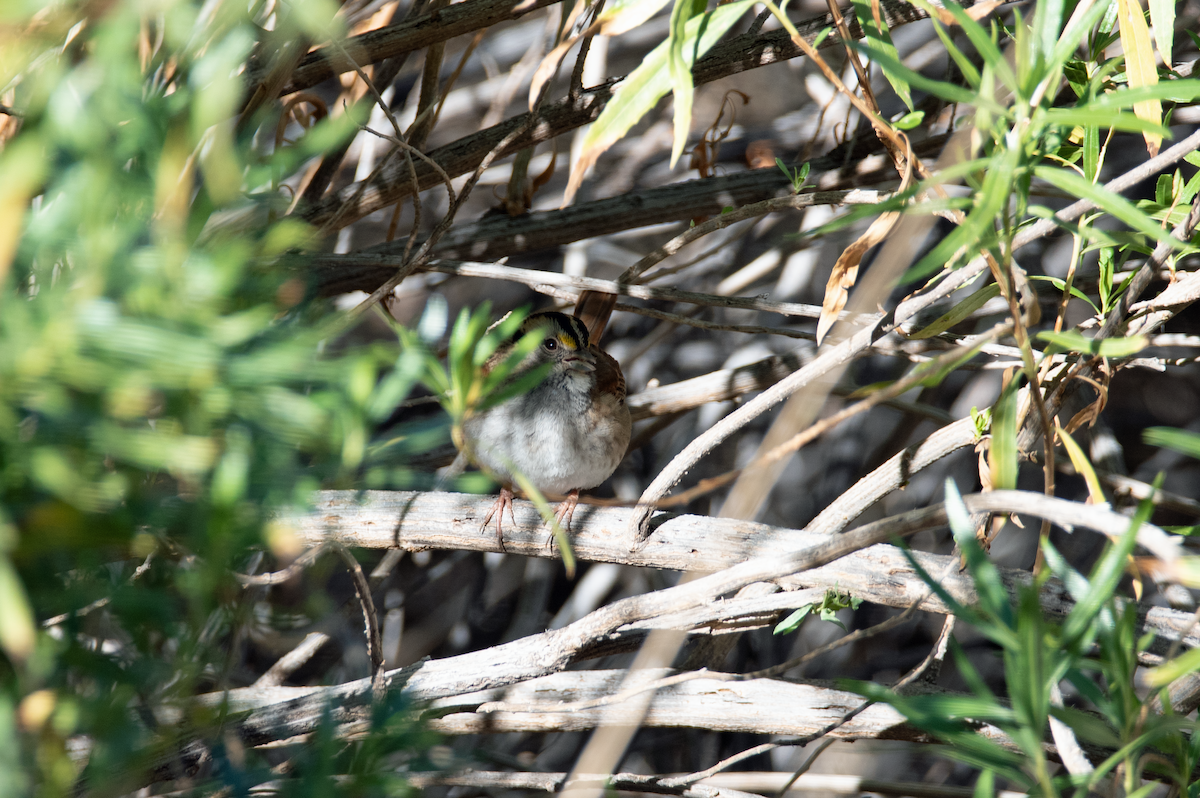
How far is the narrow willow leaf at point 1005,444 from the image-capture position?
1280 mm

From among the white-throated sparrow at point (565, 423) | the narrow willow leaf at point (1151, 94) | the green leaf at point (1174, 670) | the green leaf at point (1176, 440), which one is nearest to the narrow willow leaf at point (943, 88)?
the narrow willow leaf at point (1151, 94)

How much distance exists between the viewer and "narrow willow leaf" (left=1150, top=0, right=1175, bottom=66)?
4.52ft

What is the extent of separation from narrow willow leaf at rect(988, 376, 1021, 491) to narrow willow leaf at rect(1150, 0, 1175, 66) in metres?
0.63

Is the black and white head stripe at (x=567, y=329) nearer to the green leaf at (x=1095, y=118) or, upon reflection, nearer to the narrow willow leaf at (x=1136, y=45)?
the narrow willow leaf at (x=1136, y=45)

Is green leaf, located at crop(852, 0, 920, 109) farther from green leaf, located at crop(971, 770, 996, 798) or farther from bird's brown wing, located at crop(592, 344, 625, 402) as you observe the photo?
bird's brown wing, located at crop(592, 344, 625, 402)

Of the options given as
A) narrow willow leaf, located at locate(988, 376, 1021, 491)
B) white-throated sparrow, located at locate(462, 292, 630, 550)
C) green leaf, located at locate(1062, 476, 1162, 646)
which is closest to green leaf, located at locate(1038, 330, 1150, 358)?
narrow willow leaf, located at locate(988, 376, 1021, 491)

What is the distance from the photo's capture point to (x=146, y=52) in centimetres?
193

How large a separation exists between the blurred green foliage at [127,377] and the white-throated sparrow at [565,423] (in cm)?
198

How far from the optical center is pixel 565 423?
2.77 metres

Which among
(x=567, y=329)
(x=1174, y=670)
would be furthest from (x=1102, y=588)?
(x=567, y=329)

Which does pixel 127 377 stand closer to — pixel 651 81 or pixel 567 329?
pixel 651 81

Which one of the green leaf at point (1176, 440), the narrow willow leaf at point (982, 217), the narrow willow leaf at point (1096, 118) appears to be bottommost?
the green leaf at point (1176, 440)

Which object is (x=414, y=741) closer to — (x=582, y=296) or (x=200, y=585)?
(x=200, y=585)

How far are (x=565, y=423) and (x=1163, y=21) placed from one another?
185 cm
